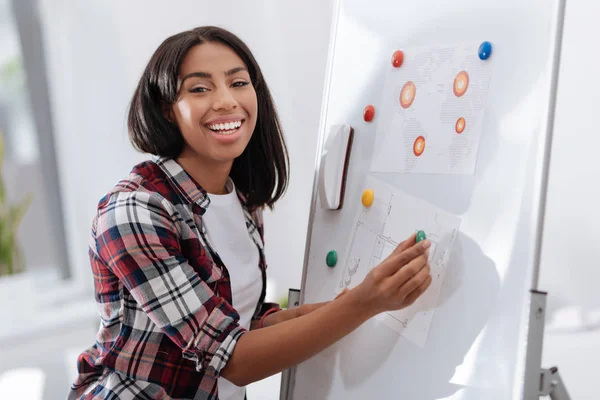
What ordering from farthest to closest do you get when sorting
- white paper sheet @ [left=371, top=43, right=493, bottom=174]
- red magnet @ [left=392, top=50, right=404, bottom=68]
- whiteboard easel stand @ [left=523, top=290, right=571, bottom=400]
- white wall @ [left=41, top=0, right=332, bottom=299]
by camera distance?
1. white wall @ [left=41, top=0, right=332, bottom=299]
2. red magnet @ [left=392, top=50, right=404, bottom=68]
3. white paper sheet @ [left=371, top=43, right=493, bottom=174]
4. whiteboard easel stand @ [left=523, top=290, right=571, bottom=400]

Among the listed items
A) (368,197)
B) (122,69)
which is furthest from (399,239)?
(122,69)

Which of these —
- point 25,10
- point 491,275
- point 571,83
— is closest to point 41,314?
point 25,10

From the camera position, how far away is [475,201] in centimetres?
90

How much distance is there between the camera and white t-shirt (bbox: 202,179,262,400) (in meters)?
1.13

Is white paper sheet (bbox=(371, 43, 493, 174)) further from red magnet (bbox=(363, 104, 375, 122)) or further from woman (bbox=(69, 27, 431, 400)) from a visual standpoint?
woman (bbox=(69, 27, 431, 400))

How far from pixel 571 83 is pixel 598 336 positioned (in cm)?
38

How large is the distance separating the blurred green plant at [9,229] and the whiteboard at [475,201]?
124 cm

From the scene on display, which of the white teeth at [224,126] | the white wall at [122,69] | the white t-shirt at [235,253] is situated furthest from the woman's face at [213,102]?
the white wall at [122,69]

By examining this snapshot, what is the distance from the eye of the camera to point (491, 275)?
0.87m

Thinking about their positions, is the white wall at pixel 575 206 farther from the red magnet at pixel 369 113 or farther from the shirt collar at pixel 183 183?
the shirt collar at pixel 183 183

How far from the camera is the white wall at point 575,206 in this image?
820 millimetres

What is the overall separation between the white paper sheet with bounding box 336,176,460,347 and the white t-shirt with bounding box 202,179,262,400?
17 cm

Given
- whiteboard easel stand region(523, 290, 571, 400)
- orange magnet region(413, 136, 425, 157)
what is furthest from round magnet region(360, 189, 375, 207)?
whiteboard easel stand region(523, 290, 571, 400)

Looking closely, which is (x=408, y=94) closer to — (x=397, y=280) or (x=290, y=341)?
(x=397, y=280)
